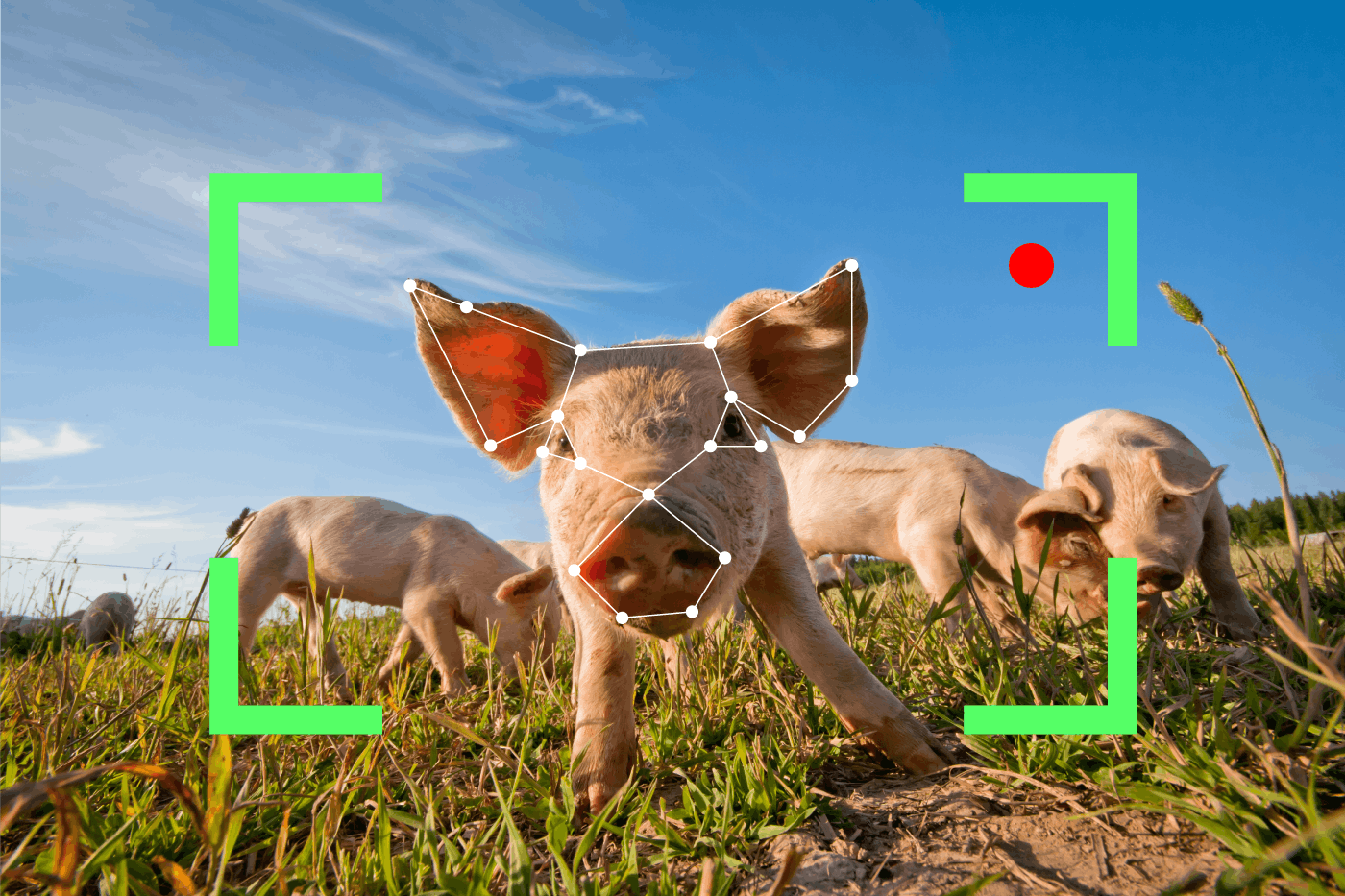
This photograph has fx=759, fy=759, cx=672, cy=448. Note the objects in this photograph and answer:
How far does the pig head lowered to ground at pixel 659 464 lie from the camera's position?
2.05m

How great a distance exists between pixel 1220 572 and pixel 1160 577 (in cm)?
76

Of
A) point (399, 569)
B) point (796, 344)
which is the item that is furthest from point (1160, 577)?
Result: point (399, 569)

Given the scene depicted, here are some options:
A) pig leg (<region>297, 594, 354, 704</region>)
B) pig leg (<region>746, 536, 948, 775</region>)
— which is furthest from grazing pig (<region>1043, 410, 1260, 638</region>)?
pig leg (<region>297, 594, 354, 704</region>)

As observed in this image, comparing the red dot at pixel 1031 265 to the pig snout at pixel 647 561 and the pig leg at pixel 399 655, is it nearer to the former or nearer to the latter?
the pig snout at pixel 647 561

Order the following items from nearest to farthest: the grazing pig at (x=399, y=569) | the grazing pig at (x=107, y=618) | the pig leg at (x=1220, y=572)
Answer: the pig leg at (x=1220, y=572), the grazing pig at (x=399, y=569), the grazing pig at (x=107, y=618)

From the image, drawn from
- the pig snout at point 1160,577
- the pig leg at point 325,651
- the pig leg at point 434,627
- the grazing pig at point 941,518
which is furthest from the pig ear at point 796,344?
the pig leg at point 434,627

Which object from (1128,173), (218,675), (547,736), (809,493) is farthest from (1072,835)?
(809,493)

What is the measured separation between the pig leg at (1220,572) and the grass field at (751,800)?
5.44 feet

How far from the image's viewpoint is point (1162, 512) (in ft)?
15.7

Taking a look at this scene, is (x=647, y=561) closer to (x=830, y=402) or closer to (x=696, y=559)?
(x=696, y=559)

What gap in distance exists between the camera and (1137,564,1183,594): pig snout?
4383 mm

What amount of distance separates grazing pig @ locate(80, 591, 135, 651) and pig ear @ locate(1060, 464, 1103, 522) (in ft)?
30.4

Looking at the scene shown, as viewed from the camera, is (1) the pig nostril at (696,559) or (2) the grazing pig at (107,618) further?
(2) the grazing pig at (107,618)

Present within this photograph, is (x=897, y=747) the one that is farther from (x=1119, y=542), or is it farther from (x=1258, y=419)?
(x=1119, y=542)
